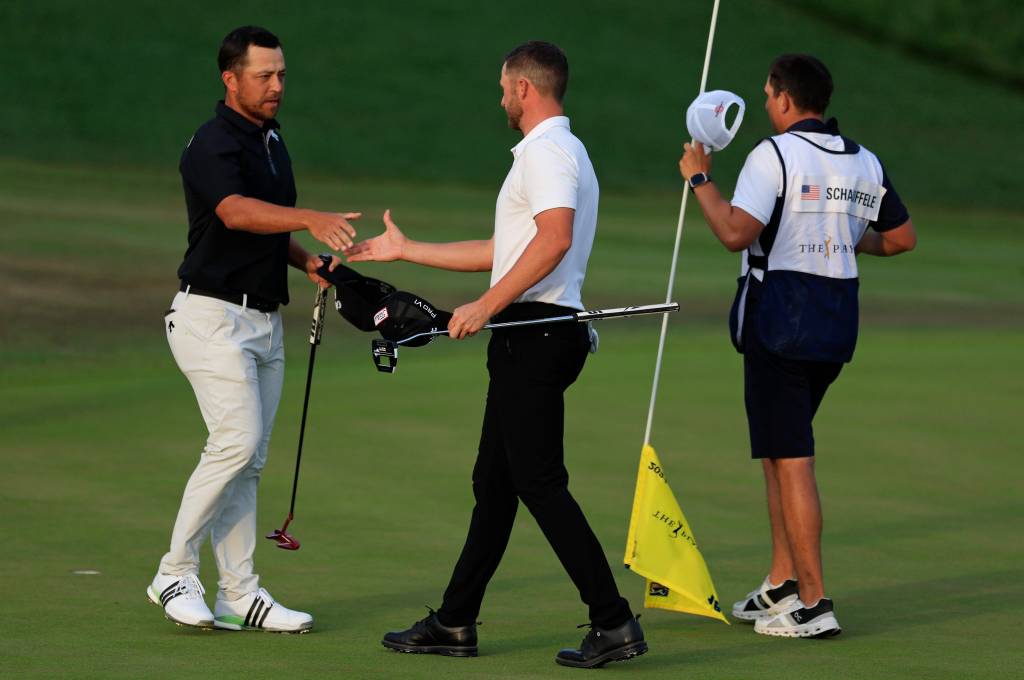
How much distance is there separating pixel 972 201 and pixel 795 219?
3395cm

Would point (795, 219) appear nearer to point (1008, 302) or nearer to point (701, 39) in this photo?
point (1008, 302)

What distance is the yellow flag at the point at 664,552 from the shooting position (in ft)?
18.5

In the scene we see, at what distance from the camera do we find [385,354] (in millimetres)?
5453

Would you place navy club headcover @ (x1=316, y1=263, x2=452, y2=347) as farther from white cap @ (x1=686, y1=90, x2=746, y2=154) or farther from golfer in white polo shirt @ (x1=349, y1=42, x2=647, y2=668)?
white cap @ (x1=686, y1=90, x2=746, y2=154)

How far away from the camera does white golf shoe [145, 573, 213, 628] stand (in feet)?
18.1

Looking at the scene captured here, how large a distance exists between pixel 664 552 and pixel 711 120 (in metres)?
1.49

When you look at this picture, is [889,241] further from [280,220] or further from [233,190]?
[233,190]

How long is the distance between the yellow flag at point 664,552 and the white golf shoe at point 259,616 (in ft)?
3.69

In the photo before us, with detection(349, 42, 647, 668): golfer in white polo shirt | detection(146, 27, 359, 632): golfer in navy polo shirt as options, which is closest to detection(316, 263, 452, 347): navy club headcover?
detection(146, 27, 359, 632): golfer in navy polo shirt

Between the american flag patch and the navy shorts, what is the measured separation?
44 cm

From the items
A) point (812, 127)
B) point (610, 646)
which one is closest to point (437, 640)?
point (610, 646)

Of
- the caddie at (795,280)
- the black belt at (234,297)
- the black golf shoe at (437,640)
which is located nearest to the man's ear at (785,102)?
the caddie at (795,280)

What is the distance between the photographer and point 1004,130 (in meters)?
44.6

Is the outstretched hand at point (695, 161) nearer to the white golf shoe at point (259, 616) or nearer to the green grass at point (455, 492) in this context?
the green grass at point (455, 492)
